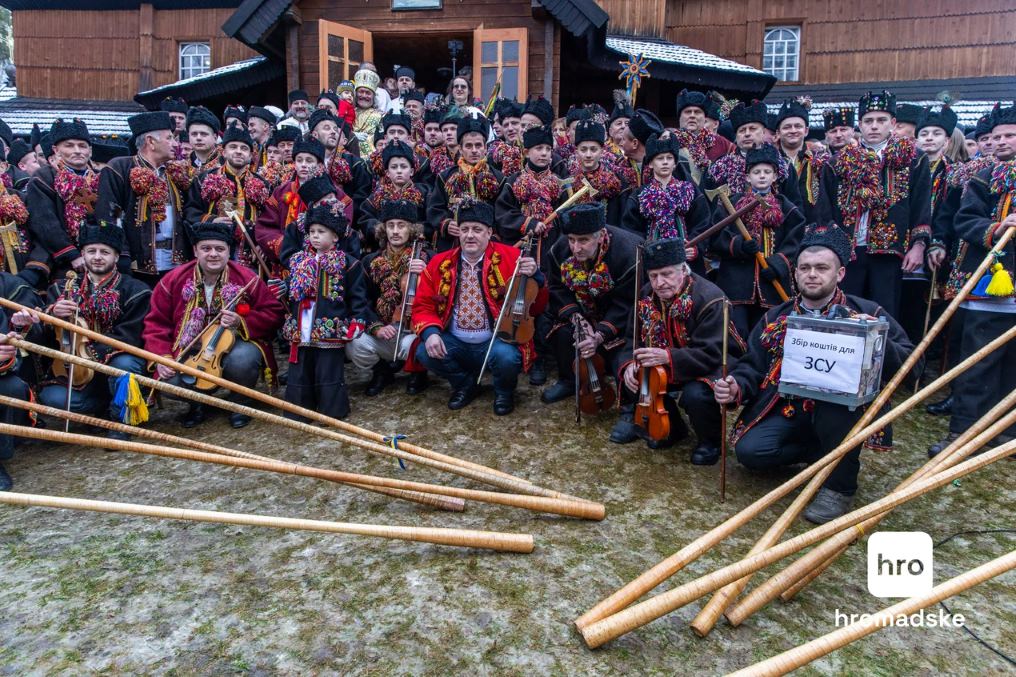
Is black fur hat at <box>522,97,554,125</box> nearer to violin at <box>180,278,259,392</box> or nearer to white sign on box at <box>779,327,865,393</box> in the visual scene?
violin at <box>180,278,259,392</box>

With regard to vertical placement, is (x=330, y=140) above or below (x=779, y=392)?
above

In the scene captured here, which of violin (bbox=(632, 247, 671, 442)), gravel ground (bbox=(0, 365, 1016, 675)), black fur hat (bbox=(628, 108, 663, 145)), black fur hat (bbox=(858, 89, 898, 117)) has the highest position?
black fur hat (bbox=(858, 89, 898, 117))

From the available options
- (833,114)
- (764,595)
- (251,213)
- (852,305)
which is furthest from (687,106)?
(764,595)

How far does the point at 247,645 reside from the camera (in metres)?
2.57

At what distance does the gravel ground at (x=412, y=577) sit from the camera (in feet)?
8.29

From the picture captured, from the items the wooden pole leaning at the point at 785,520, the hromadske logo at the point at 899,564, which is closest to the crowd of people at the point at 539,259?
the wooden pole leaning at the point at 785,520

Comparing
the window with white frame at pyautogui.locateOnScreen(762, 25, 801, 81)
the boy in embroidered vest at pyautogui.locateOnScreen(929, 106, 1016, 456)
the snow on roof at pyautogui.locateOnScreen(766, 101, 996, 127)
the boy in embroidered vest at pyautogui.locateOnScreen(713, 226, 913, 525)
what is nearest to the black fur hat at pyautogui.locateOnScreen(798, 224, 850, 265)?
the boy in embroidered vest at pyautogui.locateOnScreen(713, 226, 913, 525)

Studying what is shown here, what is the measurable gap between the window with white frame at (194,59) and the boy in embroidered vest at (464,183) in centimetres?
1419

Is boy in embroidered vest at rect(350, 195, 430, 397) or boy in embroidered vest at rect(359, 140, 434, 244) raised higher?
boy in embroidered vest at rect(359, 140, 434, 244)

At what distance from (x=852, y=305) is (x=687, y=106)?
3.56m

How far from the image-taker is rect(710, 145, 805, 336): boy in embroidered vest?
5242 millimetres

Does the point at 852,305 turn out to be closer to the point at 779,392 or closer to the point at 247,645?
the point at 779,392

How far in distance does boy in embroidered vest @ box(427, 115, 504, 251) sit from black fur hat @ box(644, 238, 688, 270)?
233cm

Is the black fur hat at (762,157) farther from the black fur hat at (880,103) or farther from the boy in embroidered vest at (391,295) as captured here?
the boy in embroidered vest at (391,295)
